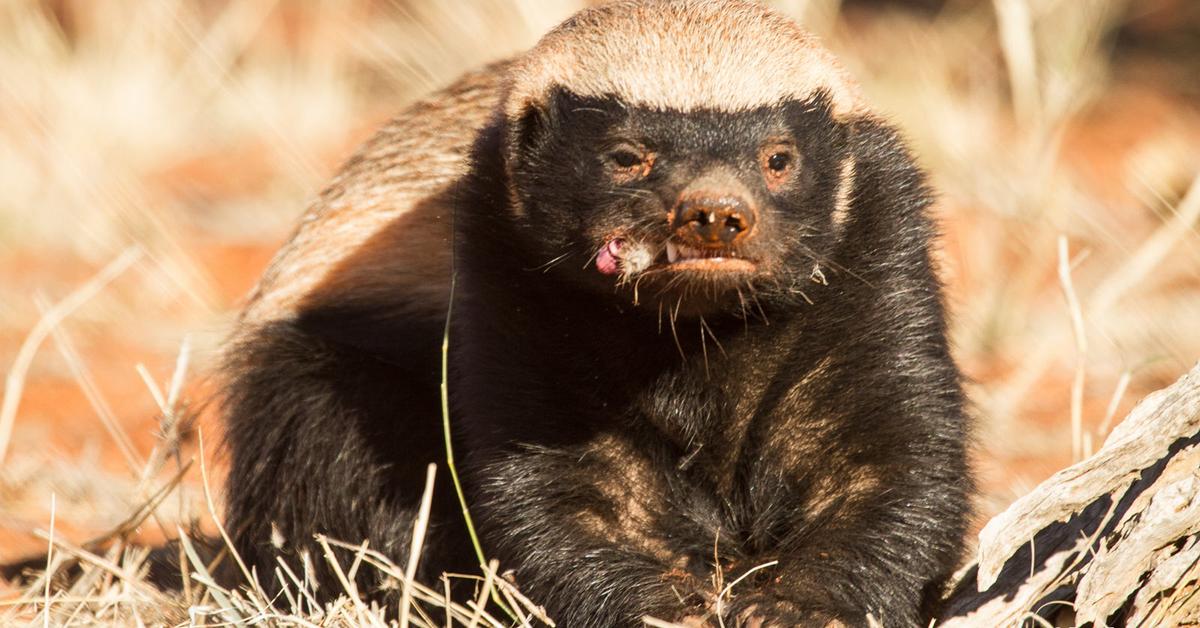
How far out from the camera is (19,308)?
347 inches

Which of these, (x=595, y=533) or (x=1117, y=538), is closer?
(x=1117, y=538)

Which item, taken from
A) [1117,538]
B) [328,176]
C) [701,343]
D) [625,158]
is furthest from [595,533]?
[328,176]

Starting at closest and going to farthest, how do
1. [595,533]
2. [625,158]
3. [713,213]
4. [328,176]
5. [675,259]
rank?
[713,213] < [675,259] < [625,158] < [595,533] < [328,176]

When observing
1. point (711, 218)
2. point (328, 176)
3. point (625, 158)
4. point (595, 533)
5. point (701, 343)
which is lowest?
point (595, 533)

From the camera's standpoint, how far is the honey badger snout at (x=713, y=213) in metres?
3.31

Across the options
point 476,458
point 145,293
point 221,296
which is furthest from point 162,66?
point 476,458

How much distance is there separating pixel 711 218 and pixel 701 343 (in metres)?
0.71

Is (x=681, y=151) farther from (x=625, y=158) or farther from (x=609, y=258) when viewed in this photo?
(x=609, y=258)

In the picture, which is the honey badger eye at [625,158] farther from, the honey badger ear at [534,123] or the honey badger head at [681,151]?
the honey badger ear at [534,123]

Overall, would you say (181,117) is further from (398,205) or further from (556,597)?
(556,597)

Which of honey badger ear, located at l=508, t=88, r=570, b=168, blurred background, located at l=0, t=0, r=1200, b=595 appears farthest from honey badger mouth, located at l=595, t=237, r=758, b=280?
blurred background, located at l=0, t=0, r=1200, b=595

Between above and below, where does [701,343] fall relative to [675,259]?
below

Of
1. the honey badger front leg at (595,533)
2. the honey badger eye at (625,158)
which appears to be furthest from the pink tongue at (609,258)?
the honey badger front leg at (595,533)

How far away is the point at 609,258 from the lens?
360 centimetres
